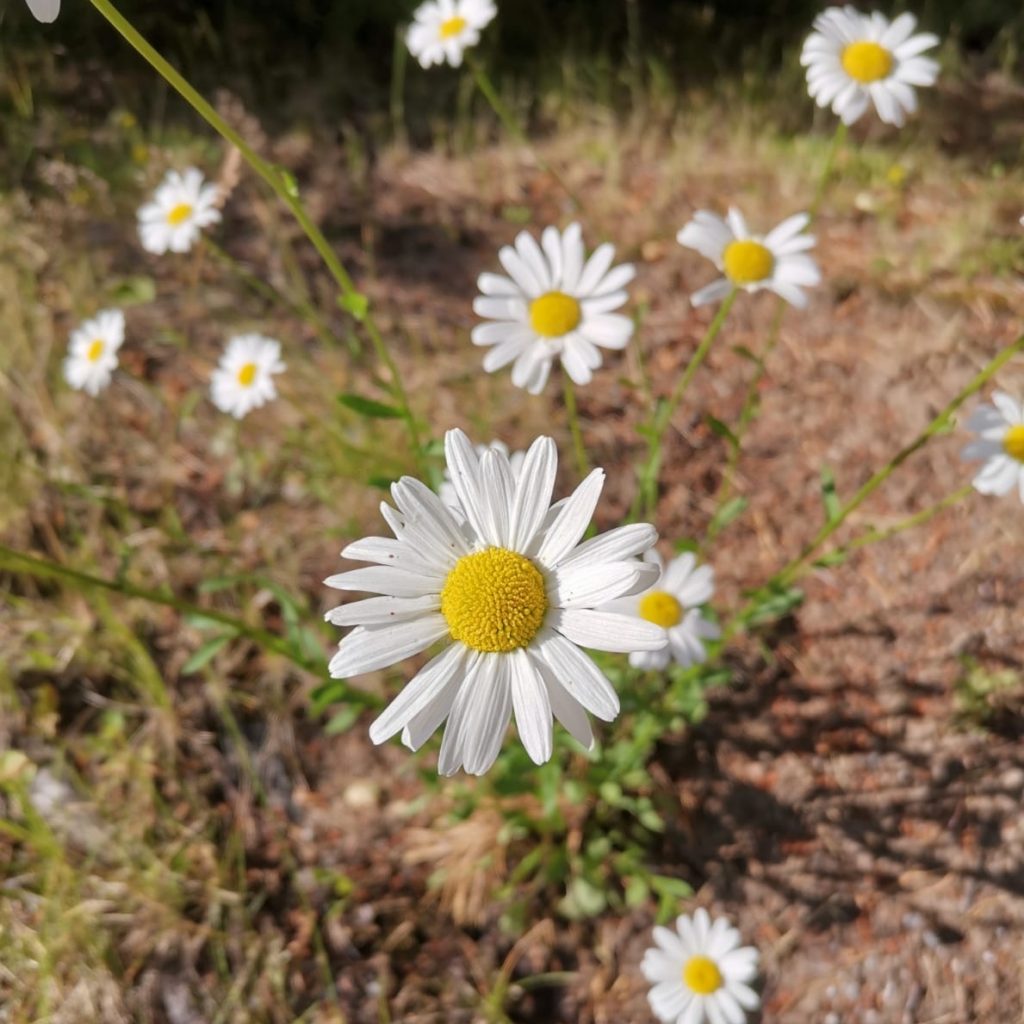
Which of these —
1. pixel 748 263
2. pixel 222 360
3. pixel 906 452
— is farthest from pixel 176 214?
pixel 906 452

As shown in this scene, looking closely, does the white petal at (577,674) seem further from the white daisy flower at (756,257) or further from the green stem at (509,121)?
the green stem at (509,121)

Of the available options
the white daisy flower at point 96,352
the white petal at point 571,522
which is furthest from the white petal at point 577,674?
the white daisy flower at point 96,352

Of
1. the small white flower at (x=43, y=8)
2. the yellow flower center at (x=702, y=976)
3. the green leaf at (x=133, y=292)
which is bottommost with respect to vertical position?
the yellow flower center at (x=702, y=976)

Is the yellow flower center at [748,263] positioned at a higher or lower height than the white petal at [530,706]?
higher

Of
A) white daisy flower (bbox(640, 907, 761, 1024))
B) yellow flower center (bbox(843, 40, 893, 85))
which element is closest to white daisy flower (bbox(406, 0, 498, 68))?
yellow flower center (bbox(843, 40, 893, 85))

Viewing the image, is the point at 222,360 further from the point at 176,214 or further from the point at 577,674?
the point at 577,674

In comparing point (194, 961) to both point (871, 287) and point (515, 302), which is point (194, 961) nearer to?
point (515, 302)

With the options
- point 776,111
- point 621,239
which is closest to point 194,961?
point 621,239
